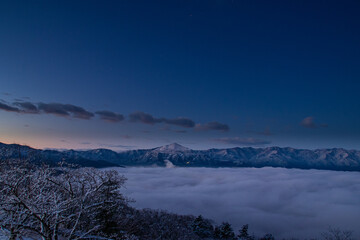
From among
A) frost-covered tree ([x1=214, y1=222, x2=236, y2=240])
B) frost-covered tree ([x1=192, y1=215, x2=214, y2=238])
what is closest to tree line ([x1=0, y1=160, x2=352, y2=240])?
frost-covered tree ([x1=192, y1=215, x2=214, y2=238])

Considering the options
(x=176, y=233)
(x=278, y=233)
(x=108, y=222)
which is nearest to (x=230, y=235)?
(x=176, y=233)

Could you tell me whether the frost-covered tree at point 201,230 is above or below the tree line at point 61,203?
below

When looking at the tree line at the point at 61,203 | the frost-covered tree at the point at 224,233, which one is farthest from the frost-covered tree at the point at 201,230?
the tree line at the point at 61,203

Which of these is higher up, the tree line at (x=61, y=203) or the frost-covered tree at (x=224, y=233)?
the tree line at (x=61, y=203)

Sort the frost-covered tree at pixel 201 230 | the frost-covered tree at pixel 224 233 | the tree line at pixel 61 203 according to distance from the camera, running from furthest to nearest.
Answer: the frost-covered tree at pixel 224 233 → the frost-covered tree at pixel 201 230 → the tree line at pixel 61 203

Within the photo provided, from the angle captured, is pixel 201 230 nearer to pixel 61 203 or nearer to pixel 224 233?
pixel 224 233

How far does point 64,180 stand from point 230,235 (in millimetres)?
90835

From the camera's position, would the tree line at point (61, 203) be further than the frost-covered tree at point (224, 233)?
No

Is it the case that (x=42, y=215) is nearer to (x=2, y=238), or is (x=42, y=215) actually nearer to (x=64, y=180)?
(x=2, y=238)

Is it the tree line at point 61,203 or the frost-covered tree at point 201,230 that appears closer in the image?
the tree line at point 61,203

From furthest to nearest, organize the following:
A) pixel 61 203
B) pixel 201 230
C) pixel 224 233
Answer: pixel 201 230 < pixel 224 233 < pixel 61 203

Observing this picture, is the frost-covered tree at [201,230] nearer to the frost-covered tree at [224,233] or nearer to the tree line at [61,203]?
the frost-covered tree at [224,233]

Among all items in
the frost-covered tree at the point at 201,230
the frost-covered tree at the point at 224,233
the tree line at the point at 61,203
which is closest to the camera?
the tree line at the point at 61,203

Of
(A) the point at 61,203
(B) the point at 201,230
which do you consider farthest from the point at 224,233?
(A) the point at 61,203
